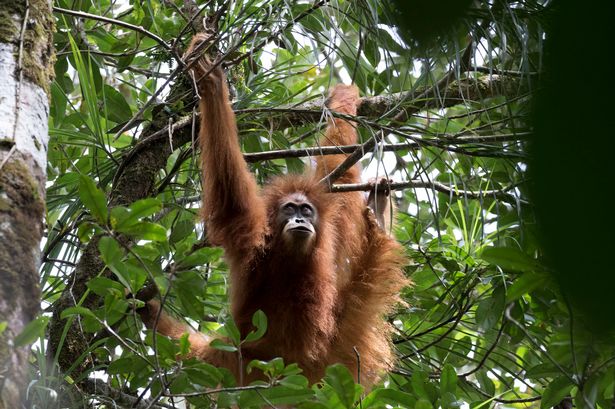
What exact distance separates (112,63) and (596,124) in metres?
5.99

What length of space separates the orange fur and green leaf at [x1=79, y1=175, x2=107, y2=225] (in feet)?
7.87

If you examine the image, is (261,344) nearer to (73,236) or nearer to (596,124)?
(73,236)

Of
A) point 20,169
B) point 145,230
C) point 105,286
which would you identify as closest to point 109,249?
point 145,230

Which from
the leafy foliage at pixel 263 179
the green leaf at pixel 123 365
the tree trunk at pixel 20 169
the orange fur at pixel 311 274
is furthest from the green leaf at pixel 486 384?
the tree trunk at pixel 20 169

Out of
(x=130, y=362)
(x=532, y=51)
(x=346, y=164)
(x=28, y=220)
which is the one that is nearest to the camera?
(x=28, y=220)

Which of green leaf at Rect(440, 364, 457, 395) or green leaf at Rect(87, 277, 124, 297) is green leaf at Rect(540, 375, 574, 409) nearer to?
green leaf at Rect(440, 364, 457, 395)

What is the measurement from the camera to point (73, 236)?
4941mm

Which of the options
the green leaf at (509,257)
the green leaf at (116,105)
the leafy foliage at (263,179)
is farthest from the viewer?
A: the green leaf at (116,105)

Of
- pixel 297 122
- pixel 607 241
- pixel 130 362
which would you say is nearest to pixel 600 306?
pixel 607 241

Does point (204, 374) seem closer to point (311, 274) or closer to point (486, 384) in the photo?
point (311, 274)

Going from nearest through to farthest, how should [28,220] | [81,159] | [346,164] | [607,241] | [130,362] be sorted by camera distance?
[607,241]
[28,220]
[130,362]
[346,164]
[81,159]

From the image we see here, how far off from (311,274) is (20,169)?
4035 mm

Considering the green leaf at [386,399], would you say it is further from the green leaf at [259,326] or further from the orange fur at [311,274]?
the orange fur at [311,274]

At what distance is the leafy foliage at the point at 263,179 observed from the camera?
341cm
